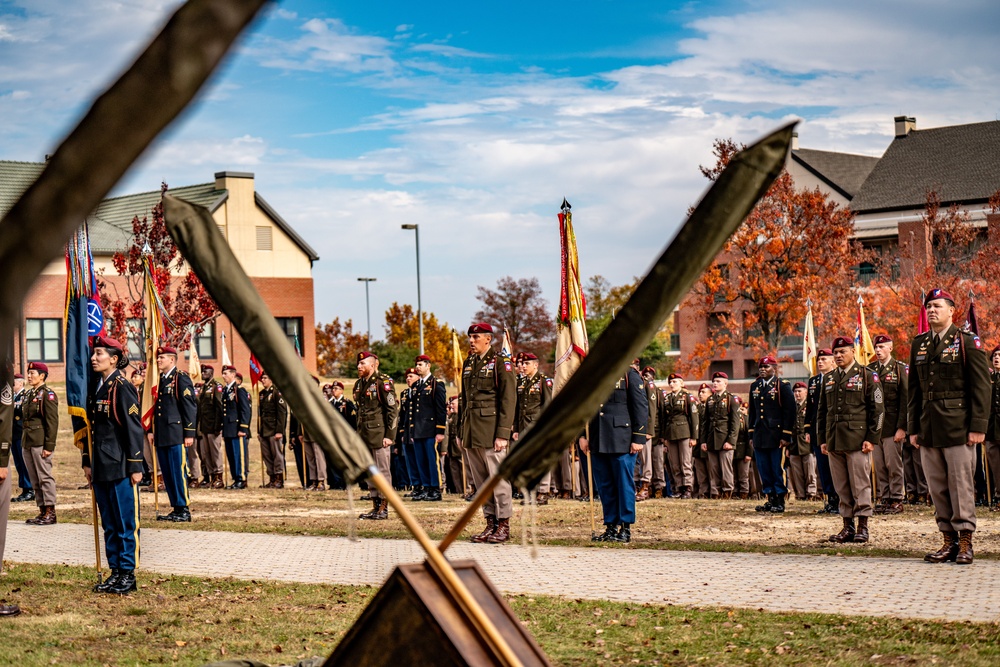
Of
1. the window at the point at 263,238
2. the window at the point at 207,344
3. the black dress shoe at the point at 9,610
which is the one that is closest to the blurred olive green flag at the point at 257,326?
the black dress shoe at the point at 9,610

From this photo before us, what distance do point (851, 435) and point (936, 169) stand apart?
163ft

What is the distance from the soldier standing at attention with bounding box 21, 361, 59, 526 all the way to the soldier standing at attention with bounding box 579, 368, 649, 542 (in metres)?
7.98

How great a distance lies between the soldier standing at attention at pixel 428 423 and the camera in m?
19.5

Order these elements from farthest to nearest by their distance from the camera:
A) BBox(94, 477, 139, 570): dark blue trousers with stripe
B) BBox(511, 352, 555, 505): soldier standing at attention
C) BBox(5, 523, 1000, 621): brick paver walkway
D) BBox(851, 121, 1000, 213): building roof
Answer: BBox(851, 121, 1000, 213): building roof, BBox(511, 352, 555, 505): soldier standing at attention, BBox(94, 477, 139, 570): dark blue trousers with stripe, BBox(5, 523, 1000, 621): brick paver walkway

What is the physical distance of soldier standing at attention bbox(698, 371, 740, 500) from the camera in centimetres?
2081

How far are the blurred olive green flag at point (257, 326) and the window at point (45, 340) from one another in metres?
44.5

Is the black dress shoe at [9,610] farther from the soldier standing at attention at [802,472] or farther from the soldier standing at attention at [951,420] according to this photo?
the soldier standing at attention at [802,472]

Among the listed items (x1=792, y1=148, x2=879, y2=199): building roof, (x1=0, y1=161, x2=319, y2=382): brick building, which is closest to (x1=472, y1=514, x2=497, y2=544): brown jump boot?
(x1=0, y1=161, x2=319, y2=382): brick building

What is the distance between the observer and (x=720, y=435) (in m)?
20.9

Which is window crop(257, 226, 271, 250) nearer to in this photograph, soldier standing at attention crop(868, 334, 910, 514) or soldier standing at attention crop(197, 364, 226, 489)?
soldier standing at attention crop(197, 364, 226, 489)

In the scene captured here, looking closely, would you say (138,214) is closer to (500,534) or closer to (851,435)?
(500,534)

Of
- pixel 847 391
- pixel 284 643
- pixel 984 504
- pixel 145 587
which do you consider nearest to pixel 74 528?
pixel 145 587

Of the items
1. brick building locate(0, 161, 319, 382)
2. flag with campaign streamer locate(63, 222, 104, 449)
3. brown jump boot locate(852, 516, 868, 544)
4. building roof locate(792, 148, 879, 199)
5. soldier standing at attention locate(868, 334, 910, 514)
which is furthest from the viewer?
building roof locate(792, 148, 879, 199)

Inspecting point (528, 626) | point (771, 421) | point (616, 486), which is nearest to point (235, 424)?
point (771, 421)
